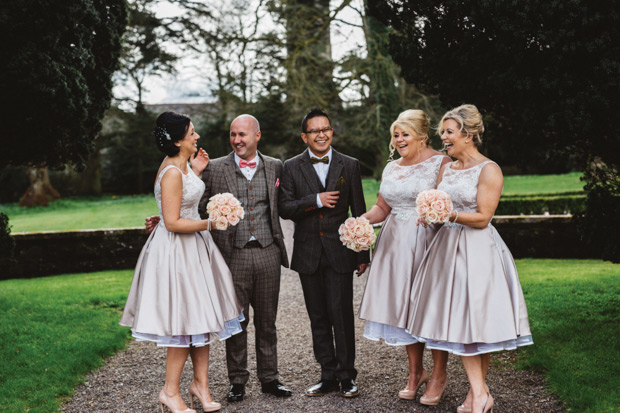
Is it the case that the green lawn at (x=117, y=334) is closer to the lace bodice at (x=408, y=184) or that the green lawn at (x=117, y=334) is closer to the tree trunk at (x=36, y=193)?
the lace bodice at (x=408, y=184)

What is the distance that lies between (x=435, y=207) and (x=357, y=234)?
69 cm

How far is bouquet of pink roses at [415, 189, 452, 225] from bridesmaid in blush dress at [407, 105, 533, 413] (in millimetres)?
114

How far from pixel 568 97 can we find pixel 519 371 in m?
2.27

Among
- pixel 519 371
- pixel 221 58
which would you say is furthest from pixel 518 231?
pixel 221 58

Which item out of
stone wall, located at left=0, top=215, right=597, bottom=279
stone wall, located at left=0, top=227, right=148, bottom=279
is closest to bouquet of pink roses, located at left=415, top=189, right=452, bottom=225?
stone wall, located at left=0, top=215, right=597, bottom=279

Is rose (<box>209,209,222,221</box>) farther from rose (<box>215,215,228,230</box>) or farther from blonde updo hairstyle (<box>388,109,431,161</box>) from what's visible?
blonde updo hairstyle (<box>388,109,431,161</box>)

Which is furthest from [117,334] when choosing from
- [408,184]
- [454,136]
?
[454,136]

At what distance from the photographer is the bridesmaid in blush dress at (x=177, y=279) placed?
3877 mm

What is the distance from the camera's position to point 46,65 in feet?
20.1

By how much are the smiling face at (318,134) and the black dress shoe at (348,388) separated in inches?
68.8

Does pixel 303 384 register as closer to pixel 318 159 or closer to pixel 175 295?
pixel 175 295

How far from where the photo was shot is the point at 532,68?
4.86 meters

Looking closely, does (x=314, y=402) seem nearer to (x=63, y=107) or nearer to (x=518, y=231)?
(x=63, y=107)

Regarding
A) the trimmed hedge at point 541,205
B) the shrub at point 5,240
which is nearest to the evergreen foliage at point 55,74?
the shrub at point 5,240
